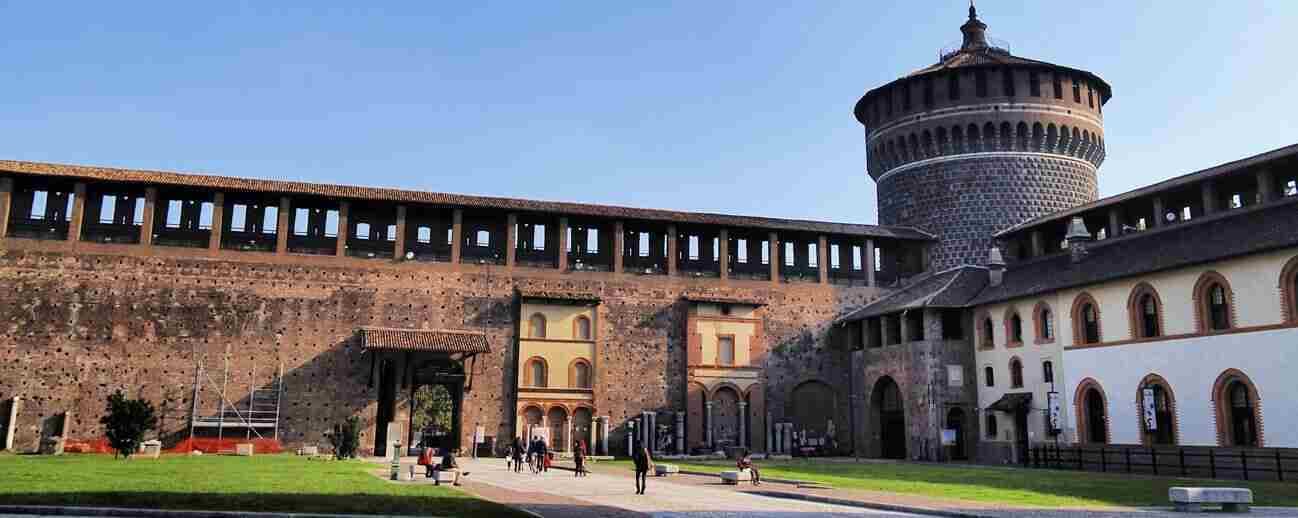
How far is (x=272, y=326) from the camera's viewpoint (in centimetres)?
3828

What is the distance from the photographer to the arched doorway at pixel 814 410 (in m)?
44.2

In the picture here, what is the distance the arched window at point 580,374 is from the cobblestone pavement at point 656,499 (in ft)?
44.9

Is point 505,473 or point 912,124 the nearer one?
point 505,473

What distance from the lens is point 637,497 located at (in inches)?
769

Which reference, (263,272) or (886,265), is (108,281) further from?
(886,265)

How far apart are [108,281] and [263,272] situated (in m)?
5.42

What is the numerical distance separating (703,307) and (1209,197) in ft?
65.5

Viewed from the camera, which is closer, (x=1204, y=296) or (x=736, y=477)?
(x=736, y=477)

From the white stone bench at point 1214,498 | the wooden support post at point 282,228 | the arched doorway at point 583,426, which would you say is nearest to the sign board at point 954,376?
the arched doorway at point 583,426

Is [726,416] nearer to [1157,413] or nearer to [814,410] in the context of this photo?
[814,410]

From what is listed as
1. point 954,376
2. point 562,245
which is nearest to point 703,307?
point 562,245

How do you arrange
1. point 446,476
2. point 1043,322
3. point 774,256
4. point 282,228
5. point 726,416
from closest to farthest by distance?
point 446,476
point 1043,322
point 282,228
point 726,416
point 774,256

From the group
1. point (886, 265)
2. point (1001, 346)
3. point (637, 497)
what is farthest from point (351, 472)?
point (886, 265)

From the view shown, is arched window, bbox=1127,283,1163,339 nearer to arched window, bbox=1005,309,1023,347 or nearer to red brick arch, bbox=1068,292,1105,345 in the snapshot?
red brick arch, bbox=1068,292,1105,345
